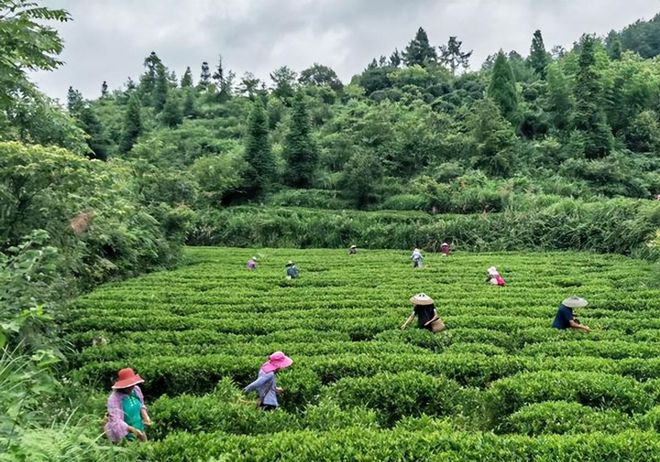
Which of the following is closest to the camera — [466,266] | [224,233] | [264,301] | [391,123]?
[264,301]

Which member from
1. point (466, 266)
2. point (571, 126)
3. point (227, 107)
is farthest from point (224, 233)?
point (227, 107)

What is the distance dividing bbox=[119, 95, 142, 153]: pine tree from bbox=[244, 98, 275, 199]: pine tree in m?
17.4

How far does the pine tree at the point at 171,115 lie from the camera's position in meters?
→ 65.7

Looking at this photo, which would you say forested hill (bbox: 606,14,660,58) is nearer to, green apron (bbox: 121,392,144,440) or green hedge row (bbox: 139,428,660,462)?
green hedge row (bbox: 139,428,660,462)

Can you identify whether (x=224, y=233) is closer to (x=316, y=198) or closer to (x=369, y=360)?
(x=316, y=198)

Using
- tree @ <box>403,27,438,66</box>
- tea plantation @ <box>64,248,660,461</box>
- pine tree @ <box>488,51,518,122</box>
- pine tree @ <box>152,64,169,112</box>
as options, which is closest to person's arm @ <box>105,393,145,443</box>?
tea plantation @ <box>64,248,660,461</box>

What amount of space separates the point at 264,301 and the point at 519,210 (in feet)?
70.8

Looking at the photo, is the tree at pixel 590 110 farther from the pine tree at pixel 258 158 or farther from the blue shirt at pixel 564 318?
the blue shirt at pixel 564 318

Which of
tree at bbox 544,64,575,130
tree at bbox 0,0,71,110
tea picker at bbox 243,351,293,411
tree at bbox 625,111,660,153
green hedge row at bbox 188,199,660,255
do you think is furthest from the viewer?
tree at bbox 544,64,575,130

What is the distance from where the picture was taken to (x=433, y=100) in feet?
212

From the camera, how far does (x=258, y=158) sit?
4119 cm

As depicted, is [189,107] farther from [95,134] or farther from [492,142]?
[492,142]

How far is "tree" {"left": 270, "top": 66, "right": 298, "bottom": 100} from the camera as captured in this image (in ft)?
225

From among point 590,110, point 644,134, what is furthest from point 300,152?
point 644,134
